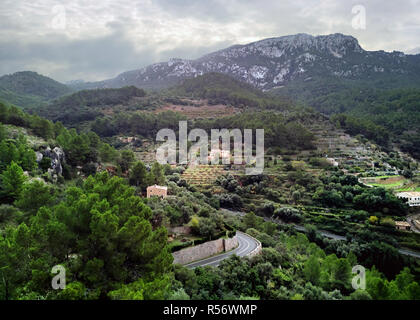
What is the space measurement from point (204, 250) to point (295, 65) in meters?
181

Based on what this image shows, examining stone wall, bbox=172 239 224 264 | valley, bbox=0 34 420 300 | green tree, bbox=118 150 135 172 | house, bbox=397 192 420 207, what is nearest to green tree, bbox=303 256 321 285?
valley, bbox=0 34 420 300

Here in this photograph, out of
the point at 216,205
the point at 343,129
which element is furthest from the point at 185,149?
the point at 343,129

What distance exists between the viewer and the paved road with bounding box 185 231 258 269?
56.8 feet

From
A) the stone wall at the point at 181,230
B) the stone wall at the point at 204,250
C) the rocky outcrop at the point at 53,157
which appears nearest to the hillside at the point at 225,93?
the rocky outcrop at the point at 53,157

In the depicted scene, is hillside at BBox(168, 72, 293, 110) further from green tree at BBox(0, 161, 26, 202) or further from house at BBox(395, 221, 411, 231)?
green tree at BBox(0, 161, 26, 202)

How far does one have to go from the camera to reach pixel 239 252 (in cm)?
1942

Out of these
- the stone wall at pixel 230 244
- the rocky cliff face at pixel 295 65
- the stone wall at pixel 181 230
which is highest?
the rocky cliff face at pixel 295 65

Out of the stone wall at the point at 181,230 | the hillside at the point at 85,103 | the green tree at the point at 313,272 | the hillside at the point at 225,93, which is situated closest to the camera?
the green tree at the point at 313,272

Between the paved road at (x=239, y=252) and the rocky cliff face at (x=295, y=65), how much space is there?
145000mm

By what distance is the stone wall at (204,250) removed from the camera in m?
16.9

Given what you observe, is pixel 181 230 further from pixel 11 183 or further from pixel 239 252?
pixel 11 183

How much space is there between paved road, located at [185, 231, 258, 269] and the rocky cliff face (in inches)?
5709

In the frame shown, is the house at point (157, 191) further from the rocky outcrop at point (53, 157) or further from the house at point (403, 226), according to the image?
the house at point (403, 226)

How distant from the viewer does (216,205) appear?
35906 mm
